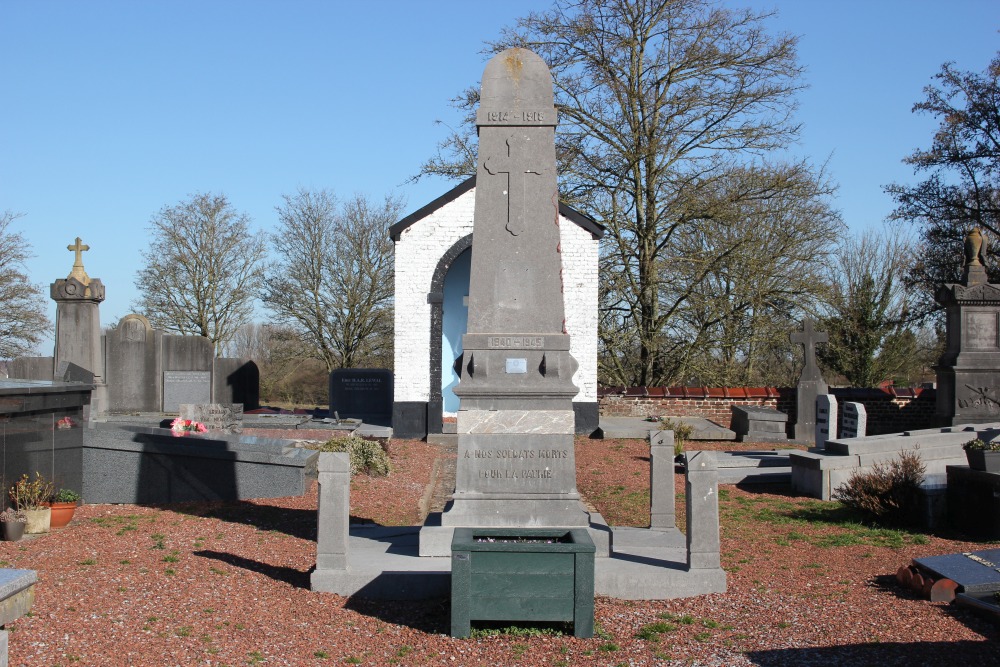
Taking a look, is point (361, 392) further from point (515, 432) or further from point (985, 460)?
point (985, 460)

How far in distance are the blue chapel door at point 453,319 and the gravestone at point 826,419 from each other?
30.2 feet

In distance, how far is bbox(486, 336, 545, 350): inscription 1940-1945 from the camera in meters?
8.52

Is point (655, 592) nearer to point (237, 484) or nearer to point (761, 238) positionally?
point (237, 484)

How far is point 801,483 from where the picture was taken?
13430 millimetres

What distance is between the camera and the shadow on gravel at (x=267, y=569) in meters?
7.91

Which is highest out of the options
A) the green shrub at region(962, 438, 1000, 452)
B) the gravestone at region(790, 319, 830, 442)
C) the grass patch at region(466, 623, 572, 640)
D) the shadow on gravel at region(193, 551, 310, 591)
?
the gravestone at region(790, 319, 830, 442)

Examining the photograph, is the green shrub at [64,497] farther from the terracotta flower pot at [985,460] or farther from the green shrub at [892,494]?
the terracotta flower pot at [985,460]

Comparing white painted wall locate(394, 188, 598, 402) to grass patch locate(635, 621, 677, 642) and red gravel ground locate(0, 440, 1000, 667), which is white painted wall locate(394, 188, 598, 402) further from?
grass patch locate(635, 621, 677, 642)

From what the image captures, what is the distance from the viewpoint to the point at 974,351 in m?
18.9

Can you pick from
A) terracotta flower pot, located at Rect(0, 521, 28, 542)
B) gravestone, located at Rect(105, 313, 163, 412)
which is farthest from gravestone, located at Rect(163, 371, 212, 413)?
terracotta flower pot, located at Rect(0, 521, 28, 542)

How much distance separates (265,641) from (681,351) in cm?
2175

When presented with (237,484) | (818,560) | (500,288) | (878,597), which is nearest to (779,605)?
(878,597)

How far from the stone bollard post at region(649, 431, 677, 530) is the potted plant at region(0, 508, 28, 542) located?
690 centimetres

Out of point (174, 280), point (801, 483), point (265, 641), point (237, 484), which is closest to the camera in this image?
point (265, 641)
